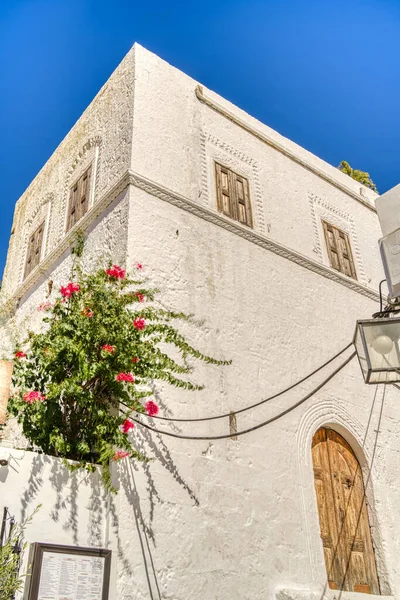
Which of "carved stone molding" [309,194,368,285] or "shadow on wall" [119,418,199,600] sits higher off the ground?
"carved stone molding" [309,194,368,285]

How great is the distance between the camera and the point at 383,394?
7645mm

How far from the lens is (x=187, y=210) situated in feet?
22.0

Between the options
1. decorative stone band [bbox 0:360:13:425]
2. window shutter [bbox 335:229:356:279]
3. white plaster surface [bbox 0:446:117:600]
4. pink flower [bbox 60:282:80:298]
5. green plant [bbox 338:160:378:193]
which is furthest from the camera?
green plant [bbox 338:160:378:193]

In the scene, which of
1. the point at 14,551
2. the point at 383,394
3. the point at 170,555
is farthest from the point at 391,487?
the point at 14,551

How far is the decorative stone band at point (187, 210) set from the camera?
6.43 metres

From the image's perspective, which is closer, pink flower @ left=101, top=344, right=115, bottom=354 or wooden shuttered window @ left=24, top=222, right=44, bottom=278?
pink flower @ left=101, top=344, right=115, bottom=354

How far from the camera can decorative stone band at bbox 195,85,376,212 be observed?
7.98 m

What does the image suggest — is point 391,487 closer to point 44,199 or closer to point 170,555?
point 170,555

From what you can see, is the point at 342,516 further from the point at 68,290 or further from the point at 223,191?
the point at 223,191

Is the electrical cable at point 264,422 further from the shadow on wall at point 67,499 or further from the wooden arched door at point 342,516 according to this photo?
the shadow on wall at point 67,499

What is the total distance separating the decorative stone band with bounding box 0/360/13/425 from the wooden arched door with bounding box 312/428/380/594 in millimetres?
3529

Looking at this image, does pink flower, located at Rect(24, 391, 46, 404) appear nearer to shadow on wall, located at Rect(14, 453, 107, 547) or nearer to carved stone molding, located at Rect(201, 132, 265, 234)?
shadow on wall, located at Rect(14, 453, 107, 547)

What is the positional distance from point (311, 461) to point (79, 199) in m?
4.26

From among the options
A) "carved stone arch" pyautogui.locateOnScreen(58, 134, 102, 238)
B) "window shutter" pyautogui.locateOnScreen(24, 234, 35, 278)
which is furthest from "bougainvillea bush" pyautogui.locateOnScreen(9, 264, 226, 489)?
"window shutter" pyautogui.locateOnScreen(24, 234, 35, 278)
